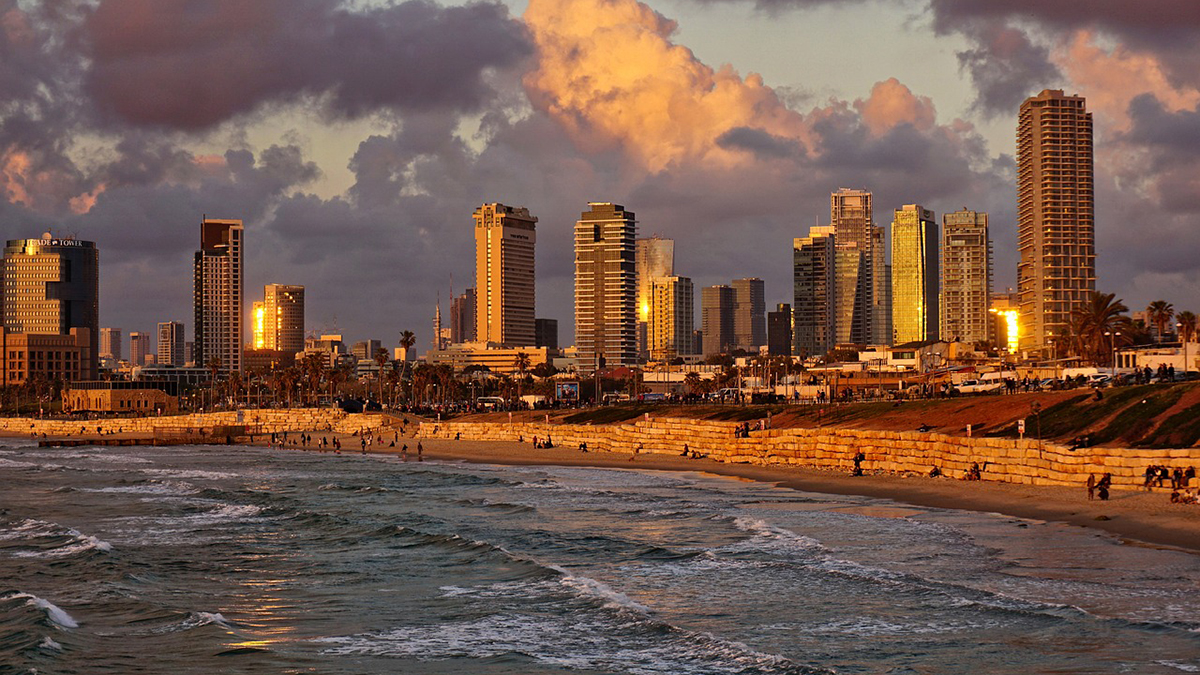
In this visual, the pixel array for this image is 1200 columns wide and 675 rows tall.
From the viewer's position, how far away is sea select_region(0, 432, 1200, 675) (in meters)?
24.2

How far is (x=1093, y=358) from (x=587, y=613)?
5056 inches

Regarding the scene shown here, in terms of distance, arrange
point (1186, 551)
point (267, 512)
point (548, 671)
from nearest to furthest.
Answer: point (548, 671), point (1186, 551), point (267, 512)

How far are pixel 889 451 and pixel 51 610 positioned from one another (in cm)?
4668

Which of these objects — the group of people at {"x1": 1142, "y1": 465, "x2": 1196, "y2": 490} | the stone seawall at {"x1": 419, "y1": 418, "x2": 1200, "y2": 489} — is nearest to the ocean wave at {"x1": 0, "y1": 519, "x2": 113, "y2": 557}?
the group of people at {"x1": 1142, "y1": 465, "x2": 1196, "y2": 490}

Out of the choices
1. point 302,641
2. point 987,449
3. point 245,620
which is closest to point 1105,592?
point 302,641

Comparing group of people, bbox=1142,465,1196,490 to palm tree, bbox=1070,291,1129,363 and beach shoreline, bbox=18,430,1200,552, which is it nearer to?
beach shoreline, bbox=18,430,1200,552

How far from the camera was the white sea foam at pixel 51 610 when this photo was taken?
28.7m

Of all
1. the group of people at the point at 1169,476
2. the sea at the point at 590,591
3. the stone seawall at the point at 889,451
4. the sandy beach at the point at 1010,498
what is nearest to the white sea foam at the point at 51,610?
the sea at the point at 590,591

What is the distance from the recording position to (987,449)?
187 feet

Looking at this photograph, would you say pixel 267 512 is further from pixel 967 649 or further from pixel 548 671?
pixel 967 649

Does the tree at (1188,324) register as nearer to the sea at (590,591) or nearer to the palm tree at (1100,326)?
the palm tree at (1100,326)

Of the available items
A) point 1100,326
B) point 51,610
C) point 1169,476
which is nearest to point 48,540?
point 51,610

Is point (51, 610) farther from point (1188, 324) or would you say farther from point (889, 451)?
point (1188, 324)

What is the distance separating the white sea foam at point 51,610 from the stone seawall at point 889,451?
1442 inches
